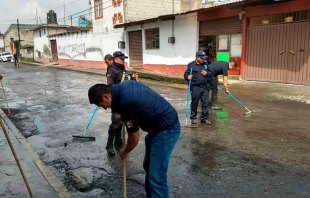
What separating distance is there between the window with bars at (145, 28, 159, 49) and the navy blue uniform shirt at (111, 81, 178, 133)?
16.1 m

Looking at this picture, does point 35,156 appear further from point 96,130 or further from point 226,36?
point 226,36

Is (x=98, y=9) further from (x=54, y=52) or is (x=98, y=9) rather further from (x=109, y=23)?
(x=54, y=52)

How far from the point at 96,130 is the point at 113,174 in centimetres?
252

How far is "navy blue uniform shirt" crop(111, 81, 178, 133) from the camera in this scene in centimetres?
256

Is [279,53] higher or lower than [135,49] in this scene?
lower

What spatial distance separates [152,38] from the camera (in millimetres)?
18953

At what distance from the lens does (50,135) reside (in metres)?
6.27

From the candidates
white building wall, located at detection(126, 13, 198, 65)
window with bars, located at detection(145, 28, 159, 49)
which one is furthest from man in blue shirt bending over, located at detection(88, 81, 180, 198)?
window with bars, located at detection(145, 28, 159, 49)

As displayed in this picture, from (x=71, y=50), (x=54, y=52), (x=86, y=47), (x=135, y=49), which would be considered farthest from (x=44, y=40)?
(x=135, y=49)

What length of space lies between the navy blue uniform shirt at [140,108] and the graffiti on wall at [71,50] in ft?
85.9

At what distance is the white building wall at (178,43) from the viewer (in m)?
15.5

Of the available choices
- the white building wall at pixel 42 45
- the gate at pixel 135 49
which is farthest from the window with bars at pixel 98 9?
the white building wall at pixel 42 45

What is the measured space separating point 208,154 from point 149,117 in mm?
2416

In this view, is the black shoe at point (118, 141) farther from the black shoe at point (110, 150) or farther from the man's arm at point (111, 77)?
the man's arm at point (111, 77)
